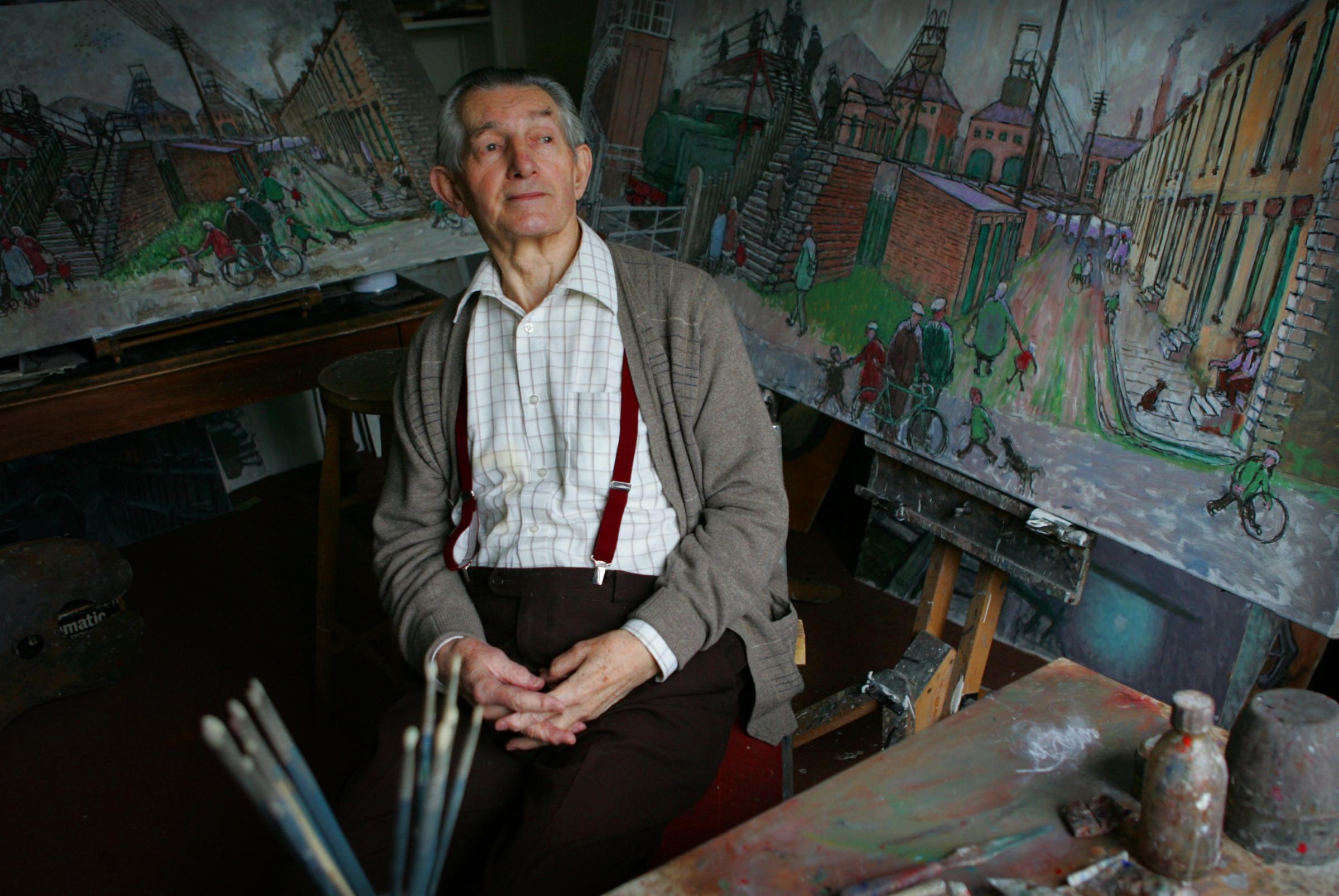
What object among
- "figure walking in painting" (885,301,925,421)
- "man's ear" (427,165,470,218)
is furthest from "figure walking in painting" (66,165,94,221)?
"figure walking in painting" (885,301,925,421)

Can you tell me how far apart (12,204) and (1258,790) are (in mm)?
2892

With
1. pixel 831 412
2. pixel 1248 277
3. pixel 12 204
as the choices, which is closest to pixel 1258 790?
pixel 1248 277

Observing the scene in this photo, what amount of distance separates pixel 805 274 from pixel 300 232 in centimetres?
157

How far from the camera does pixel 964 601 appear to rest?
2865mm

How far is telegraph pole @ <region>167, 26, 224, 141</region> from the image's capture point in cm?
278

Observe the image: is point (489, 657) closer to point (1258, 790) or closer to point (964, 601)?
point (1258, 790)

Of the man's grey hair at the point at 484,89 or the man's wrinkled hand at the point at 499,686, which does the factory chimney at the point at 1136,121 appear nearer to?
the man's grey hair at the point at 484,89

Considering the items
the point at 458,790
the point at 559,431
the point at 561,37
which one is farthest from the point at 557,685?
the point at 561,37

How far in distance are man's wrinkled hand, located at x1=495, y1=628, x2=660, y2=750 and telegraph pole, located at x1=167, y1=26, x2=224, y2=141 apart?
2069mm

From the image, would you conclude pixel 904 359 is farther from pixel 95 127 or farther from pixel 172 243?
pixel 95 127

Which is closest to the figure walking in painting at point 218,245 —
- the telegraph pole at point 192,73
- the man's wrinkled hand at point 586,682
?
the telegraph pole at point 192,73

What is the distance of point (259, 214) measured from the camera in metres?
2.90

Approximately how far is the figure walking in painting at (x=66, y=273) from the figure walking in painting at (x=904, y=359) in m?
2.06

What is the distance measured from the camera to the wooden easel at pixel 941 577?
6.07 feet
